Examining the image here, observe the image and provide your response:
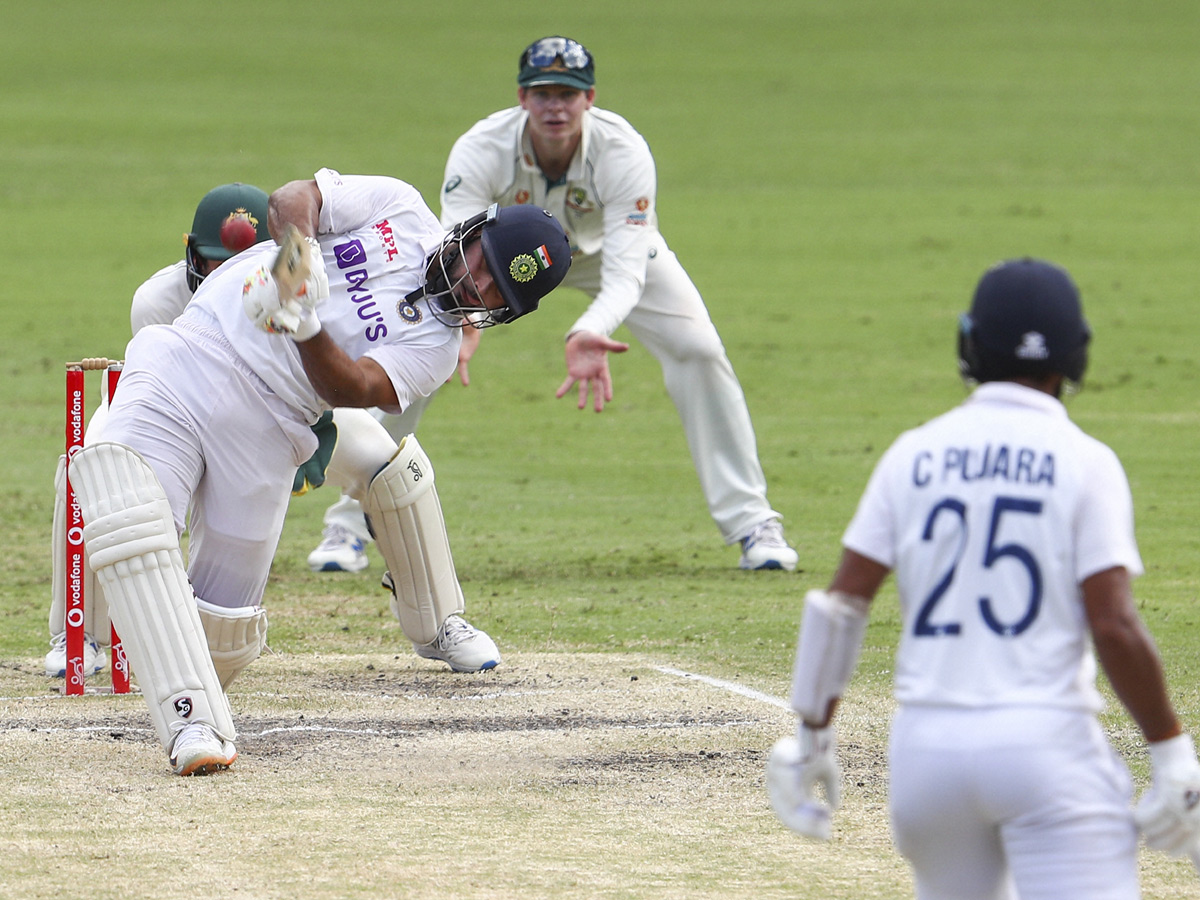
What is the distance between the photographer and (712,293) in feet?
70.5

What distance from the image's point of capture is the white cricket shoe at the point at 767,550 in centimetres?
943

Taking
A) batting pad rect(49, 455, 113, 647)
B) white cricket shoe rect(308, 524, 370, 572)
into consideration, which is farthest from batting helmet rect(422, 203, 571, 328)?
white cricket shoe rect(308, 524, 370, 572)

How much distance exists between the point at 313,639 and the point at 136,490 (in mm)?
2310

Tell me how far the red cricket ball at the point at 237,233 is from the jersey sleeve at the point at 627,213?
8.04ft

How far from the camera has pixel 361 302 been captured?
596cm

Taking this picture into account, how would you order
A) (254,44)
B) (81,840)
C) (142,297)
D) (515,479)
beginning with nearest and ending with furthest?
(81,840) → (142,297) → (515,479) → (254,44)

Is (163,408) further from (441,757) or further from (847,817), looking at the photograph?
(847,817)

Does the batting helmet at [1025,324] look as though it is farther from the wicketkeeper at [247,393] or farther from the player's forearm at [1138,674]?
the wicketkeeper at [247,393]

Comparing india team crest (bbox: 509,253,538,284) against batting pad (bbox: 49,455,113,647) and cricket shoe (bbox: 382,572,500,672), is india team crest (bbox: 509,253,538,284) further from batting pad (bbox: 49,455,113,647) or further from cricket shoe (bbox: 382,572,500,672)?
batting pad (bbox: 49,455,113,647)

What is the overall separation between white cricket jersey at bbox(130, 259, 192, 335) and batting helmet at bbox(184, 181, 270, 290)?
0.12 m

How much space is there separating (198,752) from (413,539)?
1.60 meters

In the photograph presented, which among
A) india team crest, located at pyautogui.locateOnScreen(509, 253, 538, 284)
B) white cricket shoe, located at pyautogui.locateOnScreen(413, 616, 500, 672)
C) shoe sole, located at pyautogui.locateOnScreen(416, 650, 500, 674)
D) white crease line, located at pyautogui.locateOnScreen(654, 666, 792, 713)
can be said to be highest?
india team crest, located at pyautogui.locateOnScreen(509, 253, 538, 284)

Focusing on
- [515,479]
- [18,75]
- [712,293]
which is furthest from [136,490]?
[18,75]

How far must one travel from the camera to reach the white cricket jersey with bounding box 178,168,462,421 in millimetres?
5828
